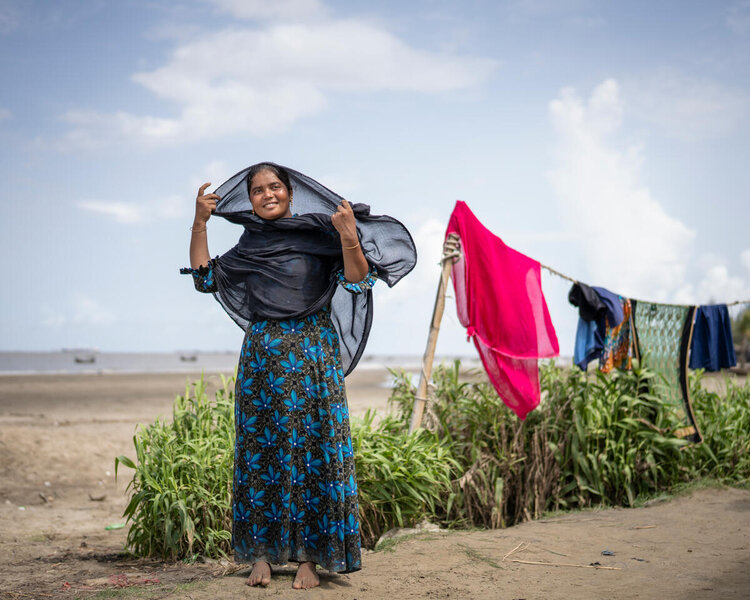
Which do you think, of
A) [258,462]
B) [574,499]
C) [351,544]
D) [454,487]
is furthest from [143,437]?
[574,499]

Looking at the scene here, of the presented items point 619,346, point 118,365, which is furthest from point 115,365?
point 619,346

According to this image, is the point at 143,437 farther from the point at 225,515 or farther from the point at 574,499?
the point at 574,499

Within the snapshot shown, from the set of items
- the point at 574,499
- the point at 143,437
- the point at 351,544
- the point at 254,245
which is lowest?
the point at 574,499

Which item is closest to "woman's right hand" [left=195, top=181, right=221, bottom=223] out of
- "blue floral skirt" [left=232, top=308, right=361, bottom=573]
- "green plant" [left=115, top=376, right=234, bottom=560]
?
"blue floral skirt" [left=232, top=308, right=361, bottom=573]

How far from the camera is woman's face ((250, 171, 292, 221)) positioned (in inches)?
132

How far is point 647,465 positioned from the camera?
589cm

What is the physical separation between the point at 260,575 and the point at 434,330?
274cm

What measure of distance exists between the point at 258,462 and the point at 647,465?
13.5ft

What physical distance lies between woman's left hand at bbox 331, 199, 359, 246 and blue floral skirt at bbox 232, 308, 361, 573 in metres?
0.50

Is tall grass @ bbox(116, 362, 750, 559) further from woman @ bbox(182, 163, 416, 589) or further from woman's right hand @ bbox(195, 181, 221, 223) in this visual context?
woman's right hand @ bbox(195, 181, 221, 223)

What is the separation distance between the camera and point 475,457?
5414 millimetres

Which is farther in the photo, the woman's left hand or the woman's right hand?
the woman's right hand

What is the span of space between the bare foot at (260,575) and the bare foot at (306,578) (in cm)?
14

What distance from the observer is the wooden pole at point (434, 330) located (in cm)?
528
